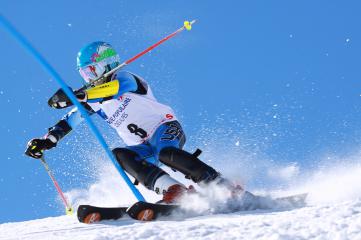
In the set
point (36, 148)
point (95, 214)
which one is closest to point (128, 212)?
point (95, 214)

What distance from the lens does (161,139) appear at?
607cm

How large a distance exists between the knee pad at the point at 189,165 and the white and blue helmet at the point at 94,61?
128cm

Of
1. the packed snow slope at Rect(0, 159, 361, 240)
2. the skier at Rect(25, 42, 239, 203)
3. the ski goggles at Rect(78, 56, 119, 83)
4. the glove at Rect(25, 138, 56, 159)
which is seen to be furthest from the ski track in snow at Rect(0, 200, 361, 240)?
the ski goggles at Rect(78, 56, 119, 83)

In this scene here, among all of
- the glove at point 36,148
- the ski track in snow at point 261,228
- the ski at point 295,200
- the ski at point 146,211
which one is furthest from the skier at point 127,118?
the ski track in snow at point 261,228

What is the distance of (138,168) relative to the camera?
18.4 ft

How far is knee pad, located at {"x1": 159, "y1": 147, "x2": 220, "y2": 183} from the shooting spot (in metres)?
5.42

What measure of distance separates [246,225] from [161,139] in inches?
91.9

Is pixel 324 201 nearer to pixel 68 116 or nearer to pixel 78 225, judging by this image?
pixel 78 225

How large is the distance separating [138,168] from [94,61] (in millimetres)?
1445

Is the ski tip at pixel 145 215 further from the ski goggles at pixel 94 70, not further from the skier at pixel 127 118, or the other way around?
the ski goggles at pixel 94 70

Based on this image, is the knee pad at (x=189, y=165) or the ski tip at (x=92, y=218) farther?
the knee pad at (x=189, y=165)

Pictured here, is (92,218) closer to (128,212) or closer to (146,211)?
(128,212)

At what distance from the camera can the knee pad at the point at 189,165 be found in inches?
213

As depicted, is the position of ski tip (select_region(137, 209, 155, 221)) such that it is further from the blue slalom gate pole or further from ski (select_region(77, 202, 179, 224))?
the blue slalom gate pole
